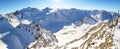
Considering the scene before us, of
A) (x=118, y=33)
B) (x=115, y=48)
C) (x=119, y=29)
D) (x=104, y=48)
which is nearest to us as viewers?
(x=115, y=48)

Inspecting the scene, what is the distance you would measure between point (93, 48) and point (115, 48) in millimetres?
20980

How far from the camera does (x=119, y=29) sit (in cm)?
9425

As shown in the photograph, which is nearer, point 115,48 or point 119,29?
point 115,48

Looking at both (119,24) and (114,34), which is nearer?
(114,34)

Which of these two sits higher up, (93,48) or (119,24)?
(119,24)

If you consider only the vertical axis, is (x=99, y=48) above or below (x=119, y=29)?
below

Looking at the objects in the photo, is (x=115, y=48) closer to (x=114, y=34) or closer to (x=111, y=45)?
(x=111, y=45)

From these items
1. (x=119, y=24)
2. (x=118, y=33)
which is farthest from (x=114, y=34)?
(x=119, y=24)

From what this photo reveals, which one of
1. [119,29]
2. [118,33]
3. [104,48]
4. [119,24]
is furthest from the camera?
[119,24]

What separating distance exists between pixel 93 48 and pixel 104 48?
499 inches

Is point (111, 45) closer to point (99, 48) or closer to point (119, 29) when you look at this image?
point (99, 48)

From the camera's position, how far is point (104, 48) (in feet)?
258

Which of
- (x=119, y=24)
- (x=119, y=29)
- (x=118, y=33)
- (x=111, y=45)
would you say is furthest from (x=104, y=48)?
(x=119, y=24)

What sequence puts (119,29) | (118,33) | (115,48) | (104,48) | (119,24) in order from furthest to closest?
(119,24)
(119,29)
(118,33)
(104,48)
(115,48)
